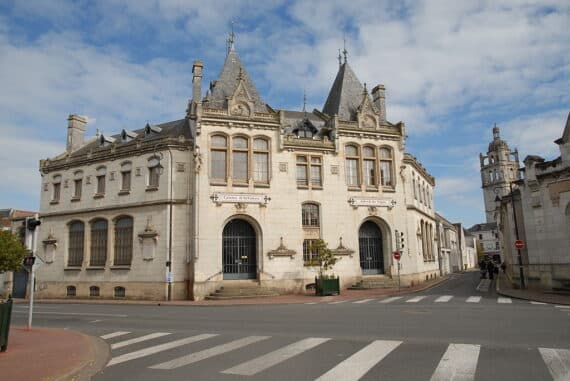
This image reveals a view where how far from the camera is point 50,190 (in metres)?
33.8

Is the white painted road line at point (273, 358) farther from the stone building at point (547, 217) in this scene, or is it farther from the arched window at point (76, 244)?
the arched window at point (76, 244)

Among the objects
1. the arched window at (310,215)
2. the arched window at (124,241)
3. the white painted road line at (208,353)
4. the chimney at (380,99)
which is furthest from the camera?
the chimney at (380,99)

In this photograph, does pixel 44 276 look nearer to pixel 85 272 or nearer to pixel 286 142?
pixel 85 272

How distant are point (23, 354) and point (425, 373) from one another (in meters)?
8.84

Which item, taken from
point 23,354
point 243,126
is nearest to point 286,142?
point 243,126

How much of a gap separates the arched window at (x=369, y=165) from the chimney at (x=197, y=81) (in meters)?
13.2

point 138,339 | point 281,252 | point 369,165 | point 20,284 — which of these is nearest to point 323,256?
point 281,252

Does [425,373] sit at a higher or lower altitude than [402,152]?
lower

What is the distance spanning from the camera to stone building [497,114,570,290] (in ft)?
76.0

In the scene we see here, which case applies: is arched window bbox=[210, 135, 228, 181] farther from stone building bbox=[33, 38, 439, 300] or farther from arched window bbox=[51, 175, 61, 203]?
arched window bbox=[51, 175, 61, 203]

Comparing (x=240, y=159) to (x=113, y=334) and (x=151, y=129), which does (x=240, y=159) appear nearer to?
(x=151, y=129)

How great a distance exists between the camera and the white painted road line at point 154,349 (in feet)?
30.7

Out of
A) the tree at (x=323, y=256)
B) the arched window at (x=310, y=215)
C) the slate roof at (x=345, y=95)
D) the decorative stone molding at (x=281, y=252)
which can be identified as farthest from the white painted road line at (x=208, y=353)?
the slate roof at (x=345, y=95)

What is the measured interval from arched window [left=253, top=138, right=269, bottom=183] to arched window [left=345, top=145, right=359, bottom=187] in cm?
632
